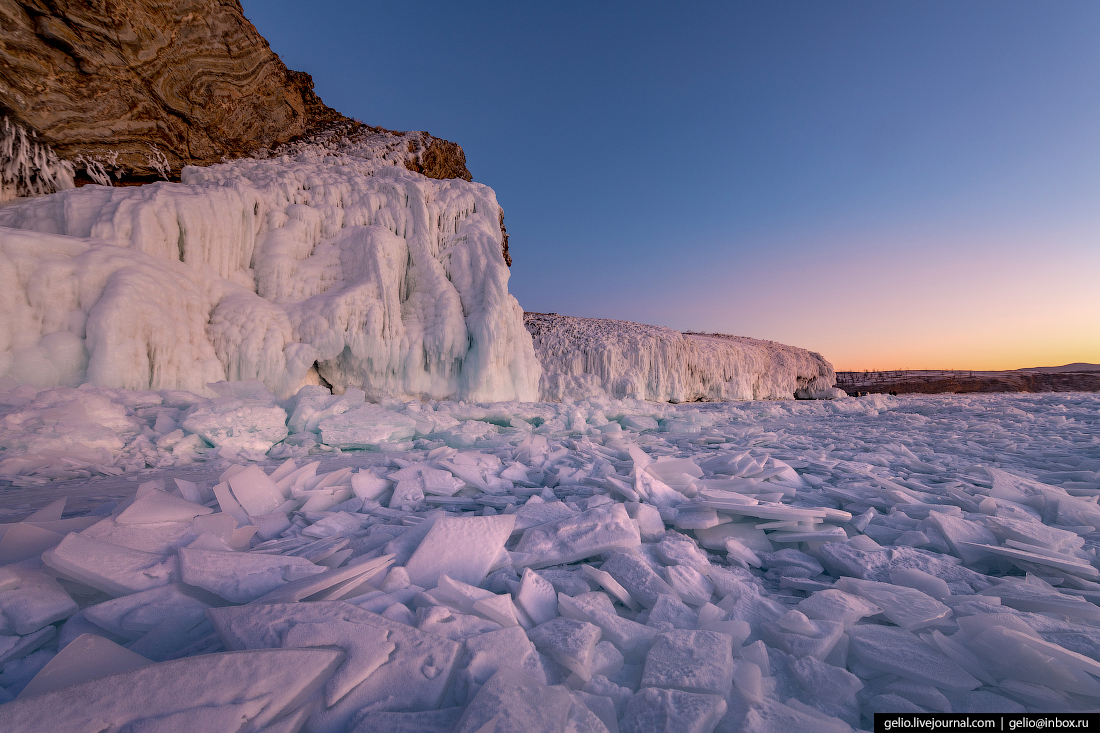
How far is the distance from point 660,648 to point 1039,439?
18.4 ft

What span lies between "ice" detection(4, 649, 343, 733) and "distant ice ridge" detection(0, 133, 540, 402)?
645 centimetres

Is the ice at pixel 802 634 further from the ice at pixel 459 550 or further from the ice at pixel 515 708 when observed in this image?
the ice at pixel 459 550

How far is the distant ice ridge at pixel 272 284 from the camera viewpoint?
207 inches

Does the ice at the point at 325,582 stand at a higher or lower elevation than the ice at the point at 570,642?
higher

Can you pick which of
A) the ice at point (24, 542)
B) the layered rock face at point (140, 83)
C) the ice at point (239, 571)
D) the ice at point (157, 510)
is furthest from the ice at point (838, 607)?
the layered rock face at point (140, 83)

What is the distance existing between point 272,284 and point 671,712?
31.7 ft

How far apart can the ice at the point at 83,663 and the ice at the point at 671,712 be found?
1.04m

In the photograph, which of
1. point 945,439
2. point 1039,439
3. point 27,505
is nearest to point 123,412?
point 27,505

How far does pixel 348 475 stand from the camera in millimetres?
2617

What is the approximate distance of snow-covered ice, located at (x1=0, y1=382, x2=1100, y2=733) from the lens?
32.0 inches

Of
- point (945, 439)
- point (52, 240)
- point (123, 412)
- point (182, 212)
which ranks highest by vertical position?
point (182, 212)

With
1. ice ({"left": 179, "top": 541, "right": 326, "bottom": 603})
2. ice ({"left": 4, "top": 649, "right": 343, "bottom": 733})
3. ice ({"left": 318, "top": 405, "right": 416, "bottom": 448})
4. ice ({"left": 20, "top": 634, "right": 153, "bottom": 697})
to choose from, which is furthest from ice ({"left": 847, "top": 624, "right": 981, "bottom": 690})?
ice ({"left": 318, "top": 405, "right": 416, "bottom": 448})

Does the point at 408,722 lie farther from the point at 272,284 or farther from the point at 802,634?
the point at 272,284

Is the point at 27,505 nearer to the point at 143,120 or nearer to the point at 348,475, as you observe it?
the point at 348,475
